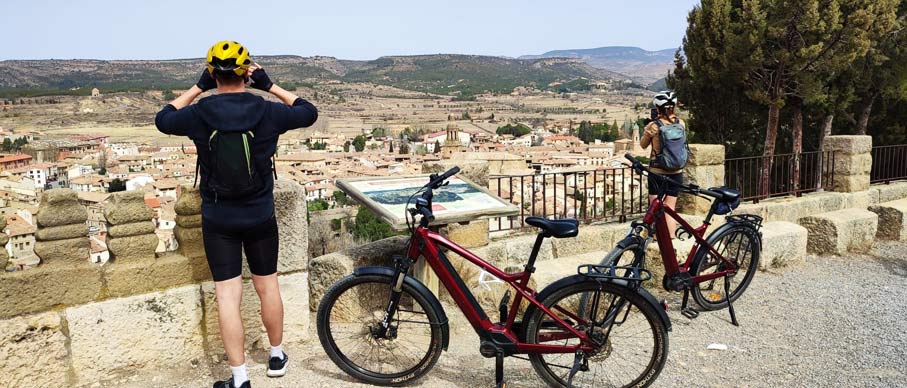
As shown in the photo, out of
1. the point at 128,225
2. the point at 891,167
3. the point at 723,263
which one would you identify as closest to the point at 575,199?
the point at 723,263

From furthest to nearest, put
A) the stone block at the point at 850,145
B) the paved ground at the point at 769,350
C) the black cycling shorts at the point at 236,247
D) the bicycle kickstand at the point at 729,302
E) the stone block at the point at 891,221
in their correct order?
the stone block at the point at 850,145 < the stone block at the point at 891,221 < the bicycle kickstand at the point at 729,302 < the paved ground at the point at 769,350 < the black cycling shorts at the point at 236,247

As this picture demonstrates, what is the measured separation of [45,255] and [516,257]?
12.8ft

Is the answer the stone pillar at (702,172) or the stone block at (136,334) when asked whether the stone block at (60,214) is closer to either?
the stone block at (136,334)

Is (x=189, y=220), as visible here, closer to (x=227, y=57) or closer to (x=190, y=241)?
(x=190, y=241)

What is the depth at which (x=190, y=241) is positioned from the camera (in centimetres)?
394

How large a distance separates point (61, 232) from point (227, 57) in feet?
4.89

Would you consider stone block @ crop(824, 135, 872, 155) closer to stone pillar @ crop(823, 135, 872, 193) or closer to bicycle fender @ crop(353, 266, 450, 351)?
stone pillar @ crop(823, 135, 872, 193)

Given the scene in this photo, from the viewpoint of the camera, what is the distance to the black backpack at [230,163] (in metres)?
3.01

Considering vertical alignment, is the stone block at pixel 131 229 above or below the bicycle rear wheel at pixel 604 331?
above

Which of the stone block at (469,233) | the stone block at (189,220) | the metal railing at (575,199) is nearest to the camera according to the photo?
the stone block at (189,220)

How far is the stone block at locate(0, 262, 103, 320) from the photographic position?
135 inches

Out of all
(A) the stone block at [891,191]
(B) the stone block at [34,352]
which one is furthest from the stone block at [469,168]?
A: (A) the stone block at [891,191]

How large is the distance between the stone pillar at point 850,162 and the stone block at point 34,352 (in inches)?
354

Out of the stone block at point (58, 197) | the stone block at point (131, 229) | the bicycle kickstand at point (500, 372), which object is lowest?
the bicycle kickstand at point (500, 372)
